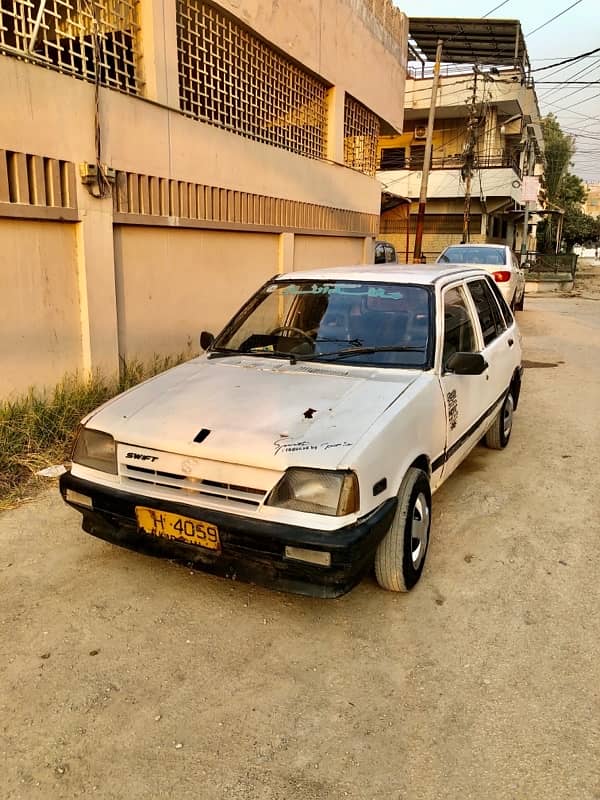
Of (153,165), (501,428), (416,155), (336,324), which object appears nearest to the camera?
(336,324)

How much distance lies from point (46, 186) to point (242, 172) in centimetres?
334

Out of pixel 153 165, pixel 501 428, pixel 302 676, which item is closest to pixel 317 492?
pixel 302 676

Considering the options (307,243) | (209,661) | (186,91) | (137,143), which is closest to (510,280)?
(307,243)

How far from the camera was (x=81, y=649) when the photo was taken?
2.77 metres

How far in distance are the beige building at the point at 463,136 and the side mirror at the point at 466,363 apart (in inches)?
944

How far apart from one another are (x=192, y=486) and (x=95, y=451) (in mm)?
644

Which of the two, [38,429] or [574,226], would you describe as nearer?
[38,429]

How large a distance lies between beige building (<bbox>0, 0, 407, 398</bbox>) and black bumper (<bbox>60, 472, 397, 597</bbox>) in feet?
9.67

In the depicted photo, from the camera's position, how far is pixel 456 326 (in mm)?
4016

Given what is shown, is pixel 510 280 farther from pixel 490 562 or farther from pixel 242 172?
pixel 490 562

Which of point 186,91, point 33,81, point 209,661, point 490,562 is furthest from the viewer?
point 186,91

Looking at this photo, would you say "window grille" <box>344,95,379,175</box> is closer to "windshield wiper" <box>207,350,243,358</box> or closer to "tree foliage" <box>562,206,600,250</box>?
"windshield wiper" <box>207,350,243,358</box>

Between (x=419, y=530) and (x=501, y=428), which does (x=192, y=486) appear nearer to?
(x=419, y=530)

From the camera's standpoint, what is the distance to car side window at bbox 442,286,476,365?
3805 mm
